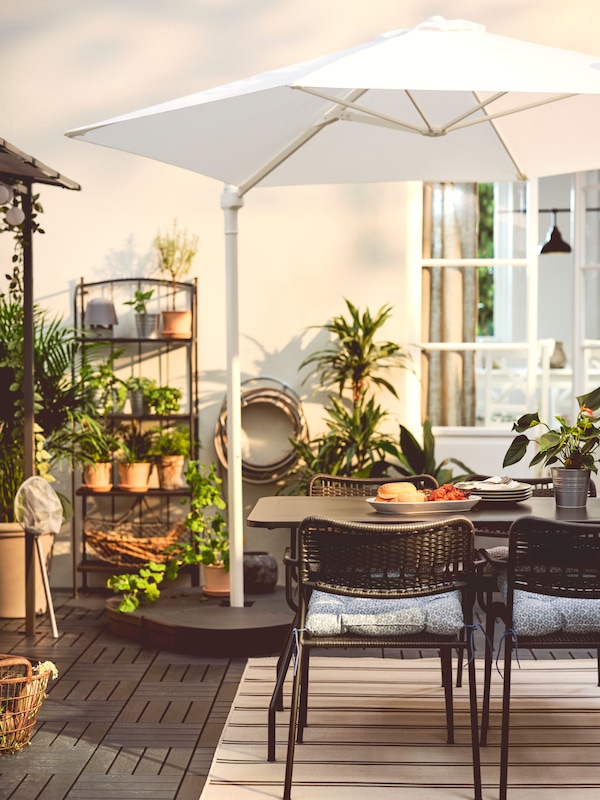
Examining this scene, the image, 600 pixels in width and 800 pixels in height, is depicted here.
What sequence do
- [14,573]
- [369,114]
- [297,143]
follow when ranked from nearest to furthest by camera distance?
1. [369,114]
2. [297,143]
3. [14,573]

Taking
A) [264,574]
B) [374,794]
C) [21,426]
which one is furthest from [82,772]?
[21,426]

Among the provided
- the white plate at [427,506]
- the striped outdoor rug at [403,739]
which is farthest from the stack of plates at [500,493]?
the striped outdoor rug at [403,739]

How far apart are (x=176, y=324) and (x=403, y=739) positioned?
318cm

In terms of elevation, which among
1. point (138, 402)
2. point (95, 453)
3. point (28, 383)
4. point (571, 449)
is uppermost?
point (28, 383)

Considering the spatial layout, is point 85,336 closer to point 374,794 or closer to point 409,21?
point 409,21

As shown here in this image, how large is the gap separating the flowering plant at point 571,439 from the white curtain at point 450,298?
8.90ft

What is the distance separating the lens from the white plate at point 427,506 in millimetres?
3652

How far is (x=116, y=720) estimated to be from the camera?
13.2 feet

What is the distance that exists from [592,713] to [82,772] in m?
1.97

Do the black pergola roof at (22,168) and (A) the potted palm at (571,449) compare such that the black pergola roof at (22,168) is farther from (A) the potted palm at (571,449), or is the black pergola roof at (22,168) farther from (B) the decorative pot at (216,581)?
(A) the potted palm at (571,449)

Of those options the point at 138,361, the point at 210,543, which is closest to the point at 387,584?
the point at 210,543

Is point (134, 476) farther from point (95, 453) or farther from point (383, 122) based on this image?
point (383, 122)

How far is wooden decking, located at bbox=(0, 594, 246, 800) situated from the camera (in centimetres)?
339

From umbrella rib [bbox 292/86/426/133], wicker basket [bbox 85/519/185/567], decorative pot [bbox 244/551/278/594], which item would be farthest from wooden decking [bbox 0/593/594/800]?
umbrella rib [bbox 292/86/426/133]
